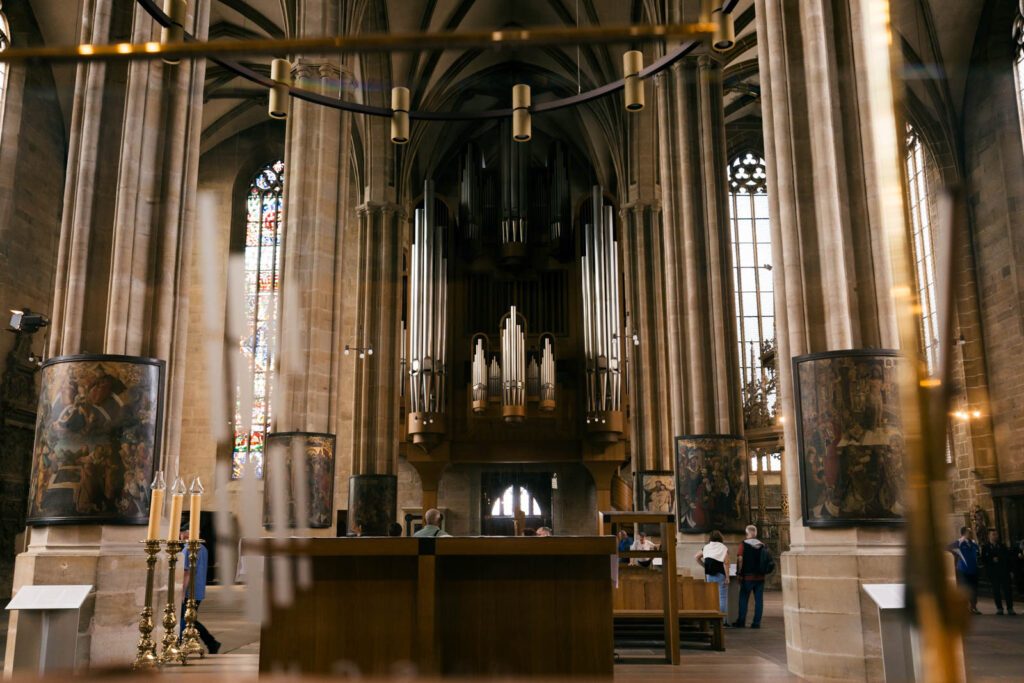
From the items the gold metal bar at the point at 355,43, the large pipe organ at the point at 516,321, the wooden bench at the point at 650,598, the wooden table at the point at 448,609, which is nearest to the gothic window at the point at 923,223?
the large pipe organ at the point at 516,321

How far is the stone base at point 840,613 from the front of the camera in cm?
586

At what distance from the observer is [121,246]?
7.24 m

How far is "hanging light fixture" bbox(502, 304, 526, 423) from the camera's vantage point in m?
18.9

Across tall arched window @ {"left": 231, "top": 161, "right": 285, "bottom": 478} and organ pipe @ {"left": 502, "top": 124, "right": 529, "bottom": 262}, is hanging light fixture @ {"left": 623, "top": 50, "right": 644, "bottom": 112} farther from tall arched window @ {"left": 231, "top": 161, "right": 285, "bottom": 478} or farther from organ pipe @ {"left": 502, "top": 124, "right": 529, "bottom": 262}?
tall arched window @ {"left": 231, "top": 161, "right": 285, "bottom": 478}

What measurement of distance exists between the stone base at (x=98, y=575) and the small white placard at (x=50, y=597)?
0.40m

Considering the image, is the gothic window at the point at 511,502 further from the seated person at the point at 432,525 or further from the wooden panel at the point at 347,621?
the wooden panel at the point at 347,621

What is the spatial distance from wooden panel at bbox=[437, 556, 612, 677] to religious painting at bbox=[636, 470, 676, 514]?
9483 millimetres

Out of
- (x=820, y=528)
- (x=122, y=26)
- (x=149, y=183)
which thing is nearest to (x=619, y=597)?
(x=820, y=528)

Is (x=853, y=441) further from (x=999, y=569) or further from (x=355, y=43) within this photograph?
(x=999, y=569)

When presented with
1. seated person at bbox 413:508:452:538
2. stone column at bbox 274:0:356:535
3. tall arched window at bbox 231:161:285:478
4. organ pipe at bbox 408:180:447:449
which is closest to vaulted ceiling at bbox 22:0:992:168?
tall arched window at bbox 231:161:285:478

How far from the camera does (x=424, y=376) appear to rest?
19141mm

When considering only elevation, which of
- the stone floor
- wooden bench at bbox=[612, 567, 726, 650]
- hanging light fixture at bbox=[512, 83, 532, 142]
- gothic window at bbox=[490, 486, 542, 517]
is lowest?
the stone floor

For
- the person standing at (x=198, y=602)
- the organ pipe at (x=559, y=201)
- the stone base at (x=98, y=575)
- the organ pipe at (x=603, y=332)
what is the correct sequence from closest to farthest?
the stone base at (x=98, y=575) → the person standing at (x=198, y=602) → the organ pipe at (x=603, y=332) → the organ pipe at (x=559, y=201)

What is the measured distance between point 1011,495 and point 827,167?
37.5 feet
